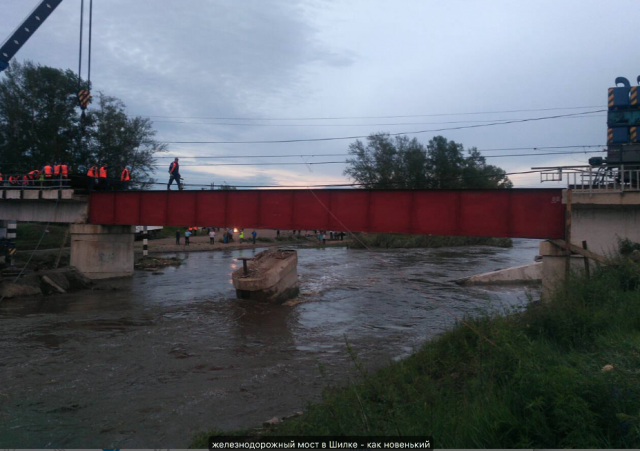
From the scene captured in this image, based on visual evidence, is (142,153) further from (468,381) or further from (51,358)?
(468,381)

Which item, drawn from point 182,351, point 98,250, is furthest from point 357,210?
point 98,250

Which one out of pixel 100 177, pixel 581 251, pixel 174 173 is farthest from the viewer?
pixel 100 177

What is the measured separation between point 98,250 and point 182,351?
16.5 meters


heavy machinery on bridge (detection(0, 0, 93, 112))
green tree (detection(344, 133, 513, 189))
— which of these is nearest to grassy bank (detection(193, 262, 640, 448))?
heavy machinery on bridge (detection(0, 0, 93, 112))

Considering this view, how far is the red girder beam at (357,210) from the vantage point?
16.4 metres

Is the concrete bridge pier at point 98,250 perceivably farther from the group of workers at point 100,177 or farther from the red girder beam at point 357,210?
the group of workers at point 100,177

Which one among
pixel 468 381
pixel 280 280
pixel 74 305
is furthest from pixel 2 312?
pixel 468 381

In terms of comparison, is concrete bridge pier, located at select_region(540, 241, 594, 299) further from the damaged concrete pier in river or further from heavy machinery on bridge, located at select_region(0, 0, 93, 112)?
heavy machinery on bridge, located at select_region(0, 0, 93, 112)

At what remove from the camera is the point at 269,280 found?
63.1 feet

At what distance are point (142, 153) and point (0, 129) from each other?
14.0 m

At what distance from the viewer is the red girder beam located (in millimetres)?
16391
